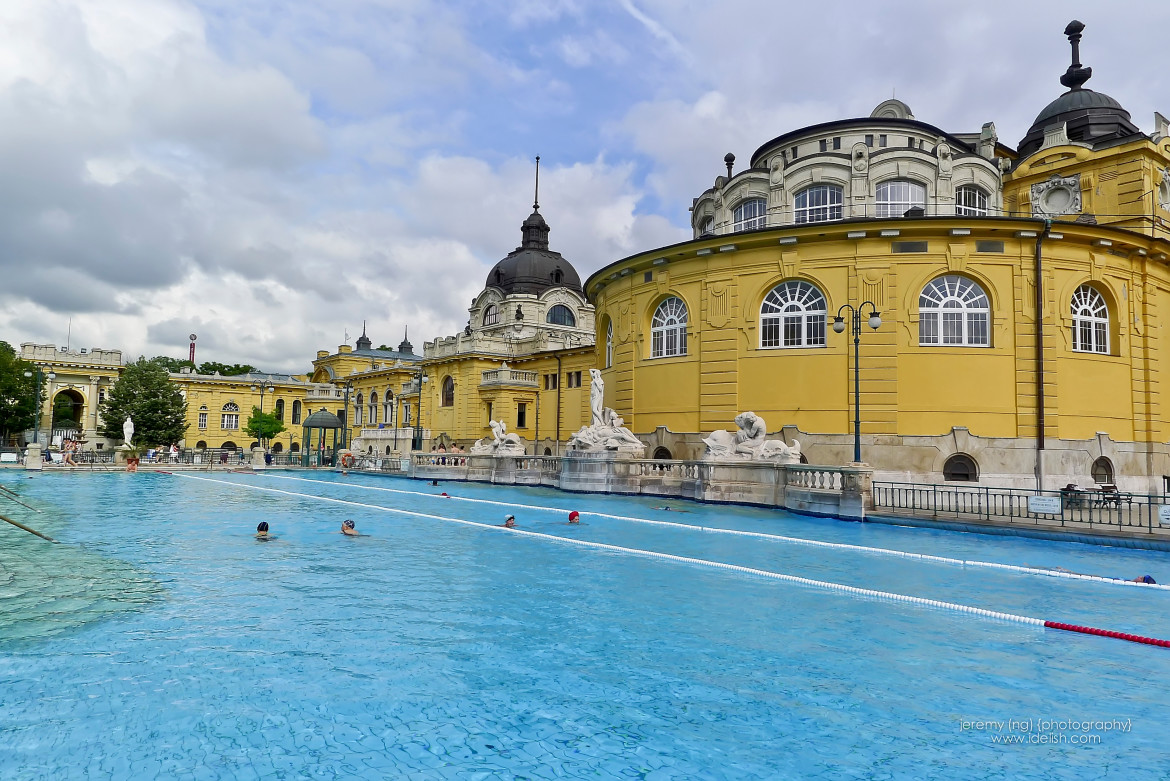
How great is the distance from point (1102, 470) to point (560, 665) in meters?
25.6

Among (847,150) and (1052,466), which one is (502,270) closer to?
(847,150)

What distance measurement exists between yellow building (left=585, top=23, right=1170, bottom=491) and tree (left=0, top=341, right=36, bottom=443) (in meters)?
61.2

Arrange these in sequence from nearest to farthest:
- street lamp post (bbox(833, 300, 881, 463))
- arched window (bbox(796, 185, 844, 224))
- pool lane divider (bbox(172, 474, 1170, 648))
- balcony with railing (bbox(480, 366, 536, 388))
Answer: pool lane divider (bbox(172, 474, 1170, 648)) → street lamp post (bbox(833, 300, 881, 463)) → arched window (bbox(796, 185, 844, 224)) → balcony with railing (bbox(480, 366, 536, 388))

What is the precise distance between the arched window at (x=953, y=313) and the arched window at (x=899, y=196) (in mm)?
5257

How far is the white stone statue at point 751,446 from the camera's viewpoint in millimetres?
22859

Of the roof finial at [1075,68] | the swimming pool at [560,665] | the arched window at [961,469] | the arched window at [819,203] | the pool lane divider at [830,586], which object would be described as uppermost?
the roof finial at [1075,68]

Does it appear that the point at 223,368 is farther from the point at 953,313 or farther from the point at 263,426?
the point at 953,313

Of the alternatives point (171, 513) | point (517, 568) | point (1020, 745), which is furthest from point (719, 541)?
point (171, 513)

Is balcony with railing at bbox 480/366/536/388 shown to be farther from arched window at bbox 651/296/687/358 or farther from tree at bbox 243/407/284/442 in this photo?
tree at bbox 243/407/284/442

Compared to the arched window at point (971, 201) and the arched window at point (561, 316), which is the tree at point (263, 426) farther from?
the arched window at point (971, 201)

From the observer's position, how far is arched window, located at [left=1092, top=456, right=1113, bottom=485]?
24.6m

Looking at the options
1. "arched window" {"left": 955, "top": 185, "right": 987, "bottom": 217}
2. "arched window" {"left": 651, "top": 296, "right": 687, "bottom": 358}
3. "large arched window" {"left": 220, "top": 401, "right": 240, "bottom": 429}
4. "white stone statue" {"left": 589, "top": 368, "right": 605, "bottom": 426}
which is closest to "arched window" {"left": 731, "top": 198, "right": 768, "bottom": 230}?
"arched window" {"left": 651, "top": 296, "right": 687, "bottom": 358}

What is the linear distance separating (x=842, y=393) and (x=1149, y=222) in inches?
645

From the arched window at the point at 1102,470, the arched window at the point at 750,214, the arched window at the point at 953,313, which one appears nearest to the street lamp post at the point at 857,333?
the arched window at the point at 953,313
